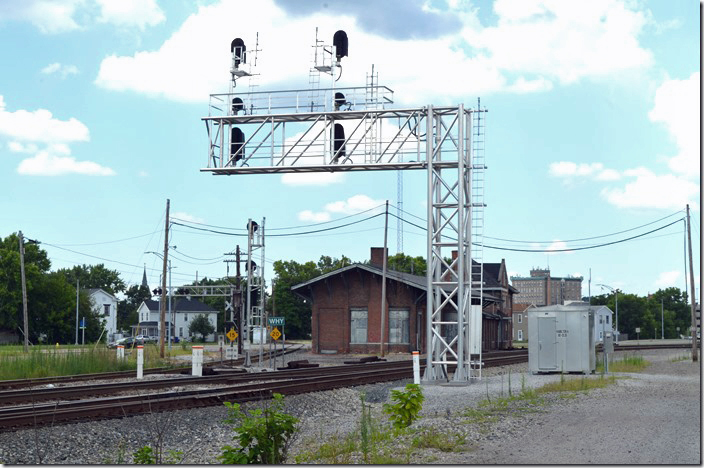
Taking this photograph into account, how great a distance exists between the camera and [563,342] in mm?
28125

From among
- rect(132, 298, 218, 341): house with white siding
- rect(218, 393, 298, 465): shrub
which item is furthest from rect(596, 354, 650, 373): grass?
rect(132, 298, 218, 341): house with white siding

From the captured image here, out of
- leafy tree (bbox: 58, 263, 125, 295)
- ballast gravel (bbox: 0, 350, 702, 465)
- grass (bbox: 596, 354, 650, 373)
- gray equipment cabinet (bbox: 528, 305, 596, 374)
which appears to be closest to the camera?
ballast gravel (bbox: 0, 350, 702, 465)

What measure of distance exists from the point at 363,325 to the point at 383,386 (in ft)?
93.7

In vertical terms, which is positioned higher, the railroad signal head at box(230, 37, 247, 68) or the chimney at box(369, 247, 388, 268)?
the railroad signal head at box(230, 37, 247, 68)

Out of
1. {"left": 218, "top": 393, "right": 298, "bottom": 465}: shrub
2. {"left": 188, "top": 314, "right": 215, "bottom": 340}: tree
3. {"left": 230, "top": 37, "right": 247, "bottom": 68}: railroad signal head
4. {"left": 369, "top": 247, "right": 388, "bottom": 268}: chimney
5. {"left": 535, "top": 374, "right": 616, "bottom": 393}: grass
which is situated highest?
{"left": 230, "top": 37, "right": 247, "bottom": 68}: railroad signal head

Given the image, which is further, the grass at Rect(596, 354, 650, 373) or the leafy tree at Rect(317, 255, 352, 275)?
the leafy tree at Rect(317, 255, 352, 275)

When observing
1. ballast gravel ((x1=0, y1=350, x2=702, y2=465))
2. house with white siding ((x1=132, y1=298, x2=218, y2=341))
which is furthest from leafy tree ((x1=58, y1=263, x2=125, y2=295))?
ballast gravel ((x1=0, y1=350, x2=702, y2=465))

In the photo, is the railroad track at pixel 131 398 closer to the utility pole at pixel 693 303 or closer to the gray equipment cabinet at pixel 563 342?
the gray equipment cabinet at pixel 563 342

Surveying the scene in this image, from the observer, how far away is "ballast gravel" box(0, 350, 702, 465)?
1103 centimetres

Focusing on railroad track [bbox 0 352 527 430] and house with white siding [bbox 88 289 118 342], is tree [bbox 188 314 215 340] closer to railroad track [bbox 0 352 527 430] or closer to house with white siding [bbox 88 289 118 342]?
house with white siding [bbox 88 289 118 342]

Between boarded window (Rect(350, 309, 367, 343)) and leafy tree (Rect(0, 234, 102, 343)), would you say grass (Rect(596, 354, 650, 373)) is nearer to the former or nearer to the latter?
boarded window (Rect(350, 309, 367, 343))

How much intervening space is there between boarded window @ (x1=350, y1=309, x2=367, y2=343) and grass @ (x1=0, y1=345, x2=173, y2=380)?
22.4 m

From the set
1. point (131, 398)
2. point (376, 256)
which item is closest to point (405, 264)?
point (376, 256)

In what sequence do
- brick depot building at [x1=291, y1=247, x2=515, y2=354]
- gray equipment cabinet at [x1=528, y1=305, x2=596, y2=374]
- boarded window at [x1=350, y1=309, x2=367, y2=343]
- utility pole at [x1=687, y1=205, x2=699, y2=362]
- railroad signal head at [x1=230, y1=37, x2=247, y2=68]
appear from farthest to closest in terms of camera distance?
boarded window at [x1=350, y1=309, x2=367, y2=343], brick depot building at [x1=291, y1=247, x2=515, y2=354], utility pole at [x1=687, y1=205, x2=699, y2=362], gray equipment cabinet at [x1=528, y1=305, x2=596, y2=374], railroad signal head at [x1=230, y1=37, x2=247, y2=68]
